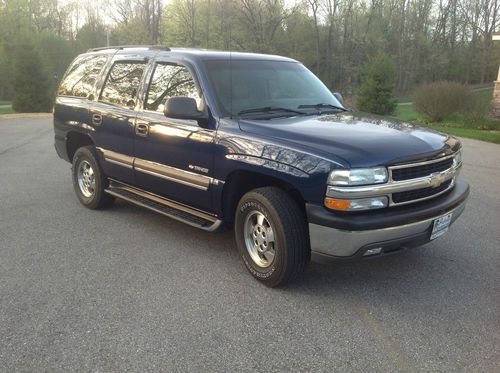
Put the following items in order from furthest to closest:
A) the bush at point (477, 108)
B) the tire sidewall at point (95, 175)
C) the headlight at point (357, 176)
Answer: the bush at point (477, 108), the tire sidewall at point (95, 175), the headlight at point (357, 176)

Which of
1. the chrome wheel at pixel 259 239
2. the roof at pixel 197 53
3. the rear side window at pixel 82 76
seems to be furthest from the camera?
the rear side window at pixel 82 76

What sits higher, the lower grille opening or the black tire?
the lower grille opening

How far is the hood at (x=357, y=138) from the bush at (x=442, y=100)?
1673 cm

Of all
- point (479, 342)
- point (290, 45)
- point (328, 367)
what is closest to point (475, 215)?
point (479, 342)

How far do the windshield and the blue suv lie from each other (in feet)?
0.05

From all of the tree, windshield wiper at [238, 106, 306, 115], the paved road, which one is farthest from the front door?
the tree

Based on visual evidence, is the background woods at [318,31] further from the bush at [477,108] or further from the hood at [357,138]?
the hood at [357,138]

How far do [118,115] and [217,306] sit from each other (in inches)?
103

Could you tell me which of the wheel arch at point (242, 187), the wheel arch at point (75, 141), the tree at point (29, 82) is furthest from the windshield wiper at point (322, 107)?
the tree at point (29, 82)

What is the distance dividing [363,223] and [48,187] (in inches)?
215

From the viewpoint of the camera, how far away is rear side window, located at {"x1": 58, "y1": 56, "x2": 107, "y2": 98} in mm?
5859

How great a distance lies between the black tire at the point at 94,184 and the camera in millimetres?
5748

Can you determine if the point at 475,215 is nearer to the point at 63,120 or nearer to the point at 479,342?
the point at 479,342

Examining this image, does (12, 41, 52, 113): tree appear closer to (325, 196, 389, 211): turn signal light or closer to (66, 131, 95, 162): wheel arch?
(66, 131, 95, 162): wheel arch
